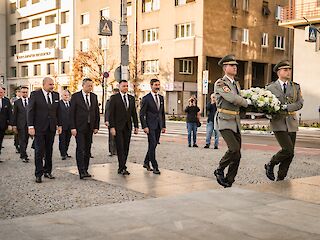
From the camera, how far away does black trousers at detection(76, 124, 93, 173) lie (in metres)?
9.05

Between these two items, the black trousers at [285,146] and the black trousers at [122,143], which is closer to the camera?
the black trousers at [285,146]

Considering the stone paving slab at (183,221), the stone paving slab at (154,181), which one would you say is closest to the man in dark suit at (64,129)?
the stone paving slab at (154,181)

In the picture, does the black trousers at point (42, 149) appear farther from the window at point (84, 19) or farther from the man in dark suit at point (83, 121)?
the window at point (84, 19)

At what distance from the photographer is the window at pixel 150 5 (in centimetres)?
4500

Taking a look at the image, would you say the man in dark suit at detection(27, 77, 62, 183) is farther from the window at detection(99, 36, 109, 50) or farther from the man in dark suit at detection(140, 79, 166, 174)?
the window at detection(99, 36, 109, 50)

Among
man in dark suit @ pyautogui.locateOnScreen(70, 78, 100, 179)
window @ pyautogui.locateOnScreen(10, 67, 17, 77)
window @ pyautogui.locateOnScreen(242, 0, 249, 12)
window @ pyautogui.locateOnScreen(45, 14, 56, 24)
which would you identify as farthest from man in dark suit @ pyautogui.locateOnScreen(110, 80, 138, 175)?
window @ pyautogui.locateOnScreen(10, 67, 17, 77)

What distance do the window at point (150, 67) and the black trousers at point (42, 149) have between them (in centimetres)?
3657

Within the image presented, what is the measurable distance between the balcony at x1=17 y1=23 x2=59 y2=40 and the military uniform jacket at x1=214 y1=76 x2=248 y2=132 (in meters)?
53.2

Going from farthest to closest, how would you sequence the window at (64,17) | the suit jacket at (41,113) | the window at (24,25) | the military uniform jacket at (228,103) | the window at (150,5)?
the window at (24,25), the window at (64,17), the window at (150,5), the suit jacket at (41,113), the military uniform jacket at (228,103)

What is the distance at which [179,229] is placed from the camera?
16.3 ft

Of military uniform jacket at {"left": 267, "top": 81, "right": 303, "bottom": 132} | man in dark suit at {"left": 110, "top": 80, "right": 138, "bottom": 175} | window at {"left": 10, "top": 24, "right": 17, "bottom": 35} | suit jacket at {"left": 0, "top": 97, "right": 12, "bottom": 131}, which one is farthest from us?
window at {"left": 10, "top": 24, "right": 17, "bottom": 35}

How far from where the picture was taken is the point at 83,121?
29.8ft

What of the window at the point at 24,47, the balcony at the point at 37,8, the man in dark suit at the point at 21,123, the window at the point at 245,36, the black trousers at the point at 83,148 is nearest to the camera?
the black trousers at the point at 83,148

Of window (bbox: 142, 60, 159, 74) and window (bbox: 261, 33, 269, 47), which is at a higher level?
window (bbox: 261, 33, 269, 47)
